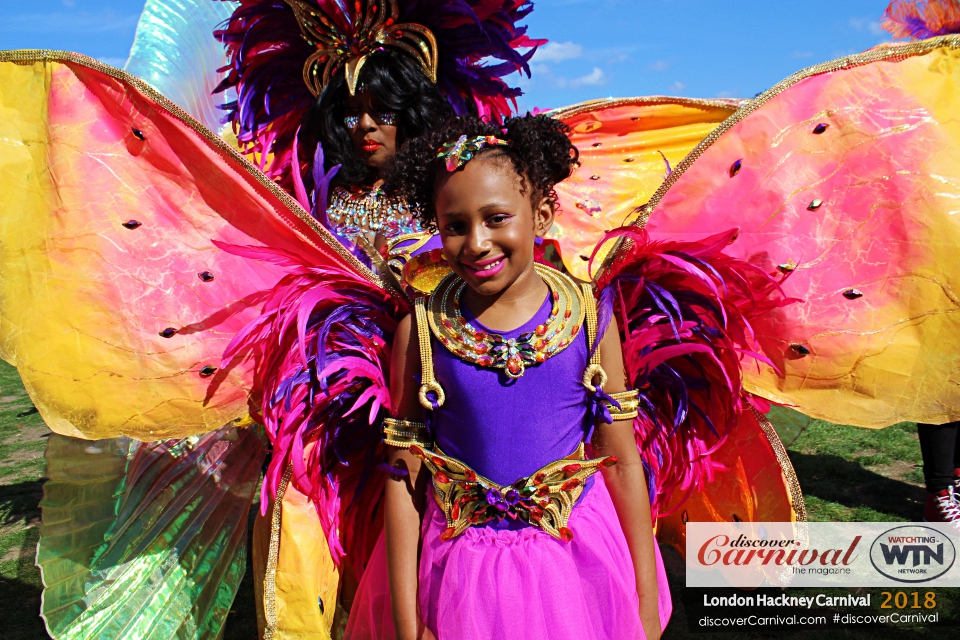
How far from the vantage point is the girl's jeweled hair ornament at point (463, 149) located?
1684 mm

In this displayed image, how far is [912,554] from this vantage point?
309 cm

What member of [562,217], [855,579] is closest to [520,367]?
[562,217]

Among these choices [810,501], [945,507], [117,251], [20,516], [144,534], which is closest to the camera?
[117,251]

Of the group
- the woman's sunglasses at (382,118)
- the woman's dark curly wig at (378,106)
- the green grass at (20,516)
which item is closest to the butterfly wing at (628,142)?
the woman's dark curly wig at (378,106)

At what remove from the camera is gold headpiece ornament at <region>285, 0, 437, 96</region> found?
2.77 metres

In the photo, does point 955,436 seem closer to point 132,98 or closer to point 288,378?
point 288,378

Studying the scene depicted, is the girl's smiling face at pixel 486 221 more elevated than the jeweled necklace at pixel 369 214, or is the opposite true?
the jeweled necklace at pixel 369 214

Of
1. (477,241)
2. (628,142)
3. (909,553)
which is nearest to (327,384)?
(477,241)

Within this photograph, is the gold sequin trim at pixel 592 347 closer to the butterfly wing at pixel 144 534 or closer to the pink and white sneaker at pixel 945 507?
the butterfly wing at pixel 144 534

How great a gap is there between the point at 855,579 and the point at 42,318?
3.10m

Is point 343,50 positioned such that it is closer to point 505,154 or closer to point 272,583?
point 505,154

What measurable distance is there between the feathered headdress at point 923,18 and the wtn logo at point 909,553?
2.15 meters

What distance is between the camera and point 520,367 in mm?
1740

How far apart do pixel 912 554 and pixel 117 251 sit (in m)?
3.14
